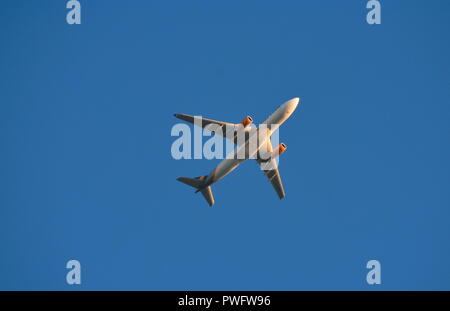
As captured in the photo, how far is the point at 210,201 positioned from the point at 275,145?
13.3 meters

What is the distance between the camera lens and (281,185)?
90.2m

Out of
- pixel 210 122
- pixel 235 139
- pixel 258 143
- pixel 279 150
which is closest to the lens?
pixel 258 143

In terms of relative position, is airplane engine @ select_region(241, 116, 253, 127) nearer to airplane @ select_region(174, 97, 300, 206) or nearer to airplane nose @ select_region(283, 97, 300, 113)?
airplane @ select_region(174, 97, 300, 206)

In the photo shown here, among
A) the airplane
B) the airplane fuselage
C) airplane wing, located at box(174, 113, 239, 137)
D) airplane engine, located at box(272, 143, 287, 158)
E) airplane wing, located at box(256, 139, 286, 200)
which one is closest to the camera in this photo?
the airplane fuselage

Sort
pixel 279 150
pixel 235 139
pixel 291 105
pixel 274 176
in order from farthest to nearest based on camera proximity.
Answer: pixel 274 176
pixel 279 150
pixel 235 139
pixel 291 105

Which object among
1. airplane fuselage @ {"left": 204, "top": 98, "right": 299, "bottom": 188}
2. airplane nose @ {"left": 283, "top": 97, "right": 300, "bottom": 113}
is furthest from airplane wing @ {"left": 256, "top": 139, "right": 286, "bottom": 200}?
airplane nose @ {"left": 283, "top": 97, "right": 300, "bottom": 113}

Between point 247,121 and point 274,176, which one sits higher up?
point 247,121

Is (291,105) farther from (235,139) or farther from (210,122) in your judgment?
(210,122)

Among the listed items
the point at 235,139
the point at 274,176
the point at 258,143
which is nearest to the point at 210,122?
the point at 235,139

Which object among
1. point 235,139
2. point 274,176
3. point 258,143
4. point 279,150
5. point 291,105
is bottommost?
point 274,176

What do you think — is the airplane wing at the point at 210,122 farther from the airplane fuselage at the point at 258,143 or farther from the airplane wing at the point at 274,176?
the airplane wing at the point at 274,176

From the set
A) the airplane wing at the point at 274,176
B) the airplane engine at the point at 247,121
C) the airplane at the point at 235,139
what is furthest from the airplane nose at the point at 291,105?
the airplane wing at the point at 274,176
